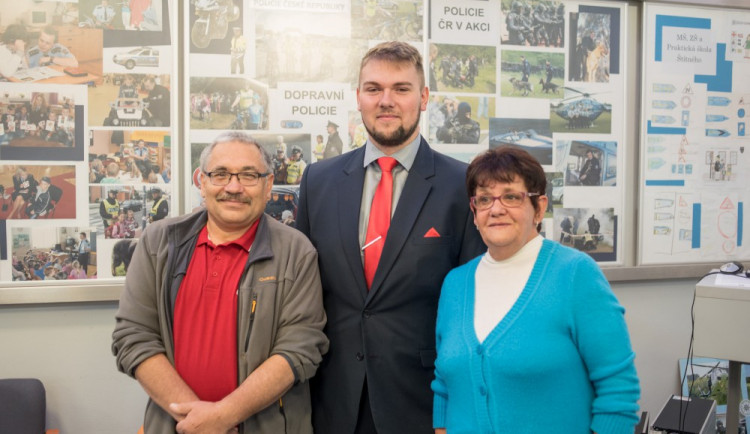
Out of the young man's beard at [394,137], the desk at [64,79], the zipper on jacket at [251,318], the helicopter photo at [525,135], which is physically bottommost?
the zipper on jacket at [251,318]

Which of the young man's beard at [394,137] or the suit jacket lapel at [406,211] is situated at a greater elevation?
the young man's beard at [394,137]

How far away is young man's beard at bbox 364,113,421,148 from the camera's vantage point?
5.74ft

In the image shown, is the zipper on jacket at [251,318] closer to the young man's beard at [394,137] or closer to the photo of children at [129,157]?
the young man's beard at [394,137]

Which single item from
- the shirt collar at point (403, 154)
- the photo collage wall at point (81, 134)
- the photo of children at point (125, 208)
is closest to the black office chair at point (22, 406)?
the photo collage wall at point (81, 134)

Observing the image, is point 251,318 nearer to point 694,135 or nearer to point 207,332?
point 207,332

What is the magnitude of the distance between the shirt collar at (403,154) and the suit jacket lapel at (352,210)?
39 mm

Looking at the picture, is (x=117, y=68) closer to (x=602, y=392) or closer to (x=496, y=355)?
(x=496, y=355)

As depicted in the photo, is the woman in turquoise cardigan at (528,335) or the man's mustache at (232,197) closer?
the woman in turquoise cardigan at (528,335)

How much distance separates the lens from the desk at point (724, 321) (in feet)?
7.69

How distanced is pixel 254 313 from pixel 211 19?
1525mm

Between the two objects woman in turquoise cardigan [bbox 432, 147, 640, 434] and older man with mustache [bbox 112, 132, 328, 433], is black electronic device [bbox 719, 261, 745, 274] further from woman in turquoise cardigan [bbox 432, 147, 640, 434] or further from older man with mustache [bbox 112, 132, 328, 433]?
older man with mustache [bbox 112, 132, 328, 433]

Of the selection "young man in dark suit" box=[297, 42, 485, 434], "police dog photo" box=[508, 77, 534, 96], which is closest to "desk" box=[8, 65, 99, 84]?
"young man in dark suit" box=[297, 42, 485, 434]

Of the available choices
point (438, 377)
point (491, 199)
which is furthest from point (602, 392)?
point (491, 199)

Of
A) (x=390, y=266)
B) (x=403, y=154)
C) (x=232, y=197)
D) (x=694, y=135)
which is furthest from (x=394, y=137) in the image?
(x=694, y=135)
